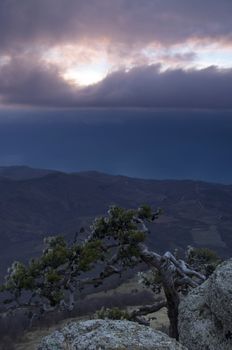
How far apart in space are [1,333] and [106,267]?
6890 cm

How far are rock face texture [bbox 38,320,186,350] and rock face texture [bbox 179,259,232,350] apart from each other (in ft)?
18.5

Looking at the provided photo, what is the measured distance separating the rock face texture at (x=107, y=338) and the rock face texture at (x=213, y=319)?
5644 millimetres

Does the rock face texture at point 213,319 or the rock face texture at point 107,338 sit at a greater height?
the rock face texture at point 107,338

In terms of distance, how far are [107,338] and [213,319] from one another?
24.5ft

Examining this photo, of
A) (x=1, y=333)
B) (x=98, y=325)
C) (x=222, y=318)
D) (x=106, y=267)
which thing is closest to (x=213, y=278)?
(x=222, y=318)

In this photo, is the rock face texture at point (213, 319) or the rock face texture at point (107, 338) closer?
the rock face texture at point (107, 338)

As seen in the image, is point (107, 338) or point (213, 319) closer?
point (107, 338)

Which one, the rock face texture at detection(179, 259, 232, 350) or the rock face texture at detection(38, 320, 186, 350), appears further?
the rock face texture at detection(179, 259, 232, 350)

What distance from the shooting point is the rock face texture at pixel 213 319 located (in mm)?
15180

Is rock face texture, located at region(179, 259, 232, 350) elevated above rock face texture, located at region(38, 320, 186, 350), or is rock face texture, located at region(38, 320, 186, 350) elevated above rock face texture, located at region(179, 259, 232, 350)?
rock face texture, located at region(38, 320, 186, 350)

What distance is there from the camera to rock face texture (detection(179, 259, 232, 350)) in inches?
598

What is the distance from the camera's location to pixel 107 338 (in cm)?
955

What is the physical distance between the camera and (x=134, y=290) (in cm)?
11856

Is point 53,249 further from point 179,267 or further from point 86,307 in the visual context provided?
point 86,307
